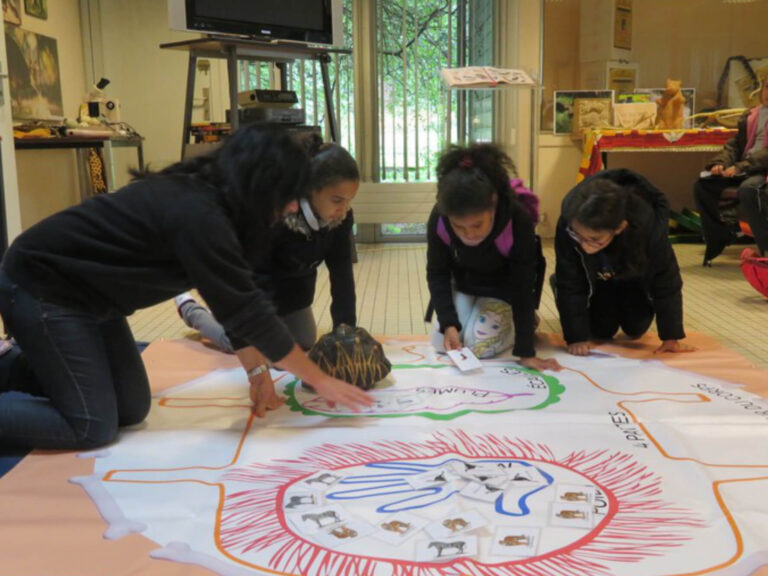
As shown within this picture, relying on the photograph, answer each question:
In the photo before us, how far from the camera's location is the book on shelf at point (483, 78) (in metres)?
4.23

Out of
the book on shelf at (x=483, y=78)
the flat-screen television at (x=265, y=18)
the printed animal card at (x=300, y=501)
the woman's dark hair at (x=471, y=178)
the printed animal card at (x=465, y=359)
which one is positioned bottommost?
the printed animal card at (x=300, y=501)

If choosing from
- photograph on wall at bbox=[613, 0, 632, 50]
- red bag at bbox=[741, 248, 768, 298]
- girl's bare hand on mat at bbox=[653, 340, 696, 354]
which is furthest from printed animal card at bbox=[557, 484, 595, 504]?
photograph on wall at bbox=[613, 0, 632, 50]

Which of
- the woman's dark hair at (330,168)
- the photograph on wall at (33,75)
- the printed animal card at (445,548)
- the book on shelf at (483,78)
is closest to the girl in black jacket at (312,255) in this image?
the woman's dark hair at (330,168)

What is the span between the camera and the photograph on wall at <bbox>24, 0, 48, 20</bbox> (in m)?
4.30

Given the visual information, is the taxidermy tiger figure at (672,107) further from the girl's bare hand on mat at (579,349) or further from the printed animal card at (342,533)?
the printed animal card at (342,533)

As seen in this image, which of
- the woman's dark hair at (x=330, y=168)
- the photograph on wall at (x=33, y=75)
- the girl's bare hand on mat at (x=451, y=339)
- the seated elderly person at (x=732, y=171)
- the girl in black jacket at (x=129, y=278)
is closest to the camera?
the girl in black jacket at (x=129, y=278)

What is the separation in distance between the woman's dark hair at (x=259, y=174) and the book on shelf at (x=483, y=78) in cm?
301

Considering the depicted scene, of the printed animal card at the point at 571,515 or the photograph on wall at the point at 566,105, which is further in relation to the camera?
the photograph on wall at the point at 566,105

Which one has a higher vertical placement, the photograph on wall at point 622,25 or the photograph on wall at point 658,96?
the photograph on wall at point 622,25

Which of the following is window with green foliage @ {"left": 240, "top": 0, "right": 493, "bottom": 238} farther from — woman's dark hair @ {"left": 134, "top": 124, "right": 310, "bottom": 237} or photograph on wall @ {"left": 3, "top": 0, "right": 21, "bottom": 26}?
woman's dark hair @ {"left": 134, "top": 124, "right": 310, "bottom": 237}

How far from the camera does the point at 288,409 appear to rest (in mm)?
1860

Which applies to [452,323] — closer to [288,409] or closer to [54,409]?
[288,409]

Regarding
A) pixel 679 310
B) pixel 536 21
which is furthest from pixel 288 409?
pixel 536 21

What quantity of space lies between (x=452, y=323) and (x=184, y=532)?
1187 millimetres
